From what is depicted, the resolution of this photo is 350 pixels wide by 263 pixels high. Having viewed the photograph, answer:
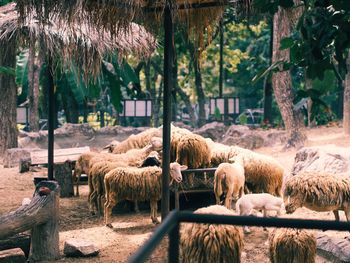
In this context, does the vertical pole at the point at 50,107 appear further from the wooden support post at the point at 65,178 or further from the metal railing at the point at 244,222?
the metal railing at the point at 244,222

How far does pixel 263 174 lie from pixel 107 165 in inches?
74.3

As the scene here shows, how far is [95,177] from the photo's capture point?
851 centimetres

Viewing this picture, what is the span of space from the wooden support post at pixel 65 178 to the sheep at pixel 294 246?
515 centimetres

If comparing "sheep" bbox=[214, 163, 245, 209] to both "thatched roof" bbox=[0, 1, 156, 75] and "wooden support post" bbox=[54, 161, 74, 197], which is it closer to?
"thatched roof" bbox=[0, 1, 156, 75]

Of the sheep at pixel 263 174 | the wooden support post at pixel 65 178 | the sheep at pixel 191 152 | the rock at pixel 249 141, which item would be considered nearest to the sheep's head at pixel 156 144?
the sheep at pixel 191 152

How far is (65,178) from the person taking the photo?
10.0 metres

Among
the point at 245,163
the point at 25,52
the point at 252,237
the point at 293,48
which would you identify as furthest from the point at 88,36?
the point at 25,52

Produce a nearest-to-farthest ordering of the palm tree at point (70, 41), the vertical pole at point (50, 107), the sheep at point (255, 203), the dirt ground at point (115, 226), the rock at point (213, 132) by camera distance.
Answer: the dirt ground at point (115, 226) < the sheep at point (255, 203) < the palm tree at point (70, 41) < the vertical pole at point (50, 107) < the rock at point (213, 132)

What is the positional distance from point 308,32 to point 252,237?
4.45 meters

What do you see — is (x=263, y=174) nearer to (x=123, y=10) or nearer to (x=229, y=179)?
(x=229, y=179)

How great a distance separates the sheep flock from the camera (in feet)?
17.6

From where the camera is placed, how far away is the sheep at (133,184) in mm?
7672

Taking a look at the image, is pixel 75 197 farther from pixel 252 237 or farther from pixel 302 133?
pixel 302 133

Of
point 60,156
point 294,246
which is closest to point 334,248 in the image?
point 294,246
